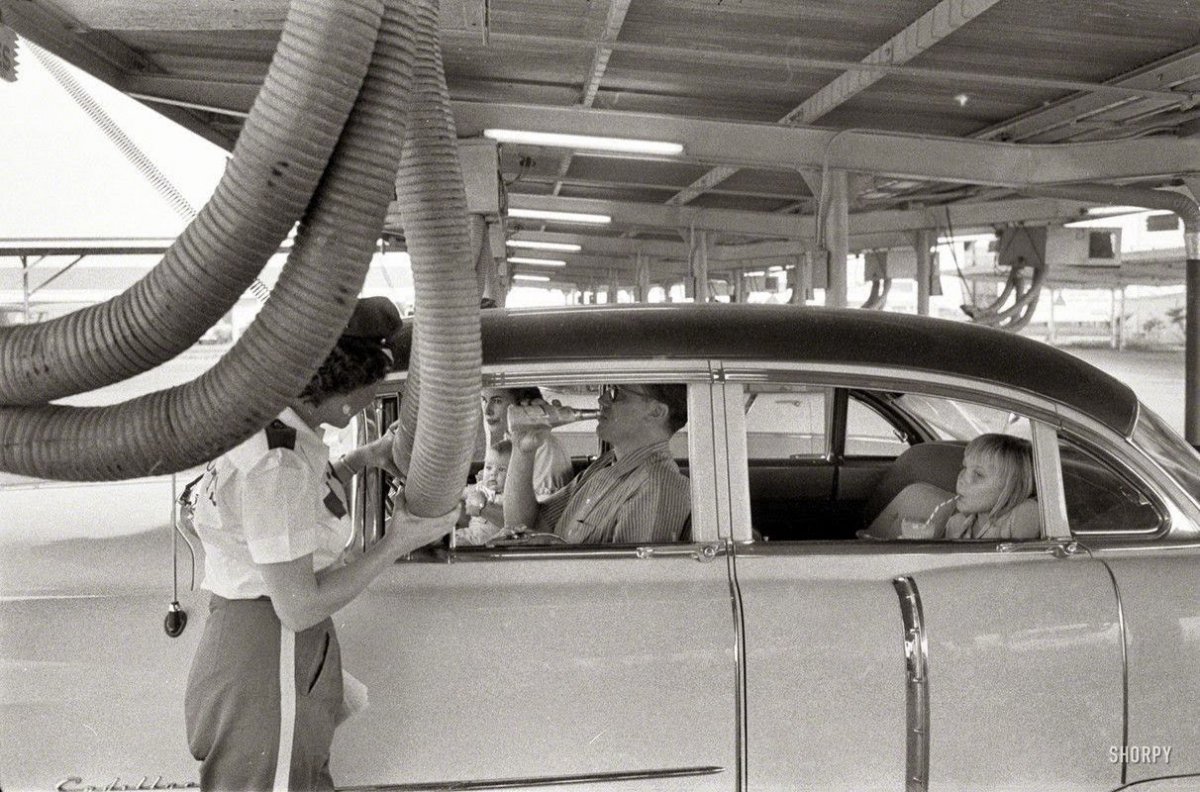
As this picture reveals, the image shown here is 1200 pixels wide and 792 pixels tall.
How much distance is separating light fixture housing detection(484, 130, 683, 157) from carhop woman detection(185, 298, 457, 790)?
19.1ft

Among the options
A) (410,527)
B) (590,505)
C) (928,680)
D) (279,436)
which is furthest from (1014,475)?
(279,436)

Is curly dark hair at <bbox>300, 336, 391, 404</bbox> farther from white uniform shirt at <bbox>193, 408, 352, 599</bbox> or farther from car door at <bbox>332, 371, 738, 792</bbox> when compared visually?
car door at <bbox>332, 371, 738, 792</bbox>

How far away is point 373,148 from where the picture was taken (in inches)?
52.7

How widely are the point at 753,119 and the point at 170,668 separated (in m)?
8.15

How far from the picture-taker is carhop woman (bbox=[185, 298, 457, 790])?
6.50ft

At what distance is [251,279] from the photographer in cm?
135

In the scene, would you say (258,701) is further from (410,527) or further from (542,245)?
(542,245)

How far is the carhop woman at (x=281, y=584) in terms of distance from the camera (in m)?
1.98

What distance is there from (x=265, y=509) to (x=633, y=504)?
1.23 meters

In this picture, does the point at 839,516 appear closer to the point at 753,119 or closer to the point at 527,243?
the point at 753,119

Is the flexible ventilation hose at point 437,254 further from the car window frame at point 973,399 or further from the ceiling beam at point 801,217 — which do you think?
the ceiling beam at point 801,217

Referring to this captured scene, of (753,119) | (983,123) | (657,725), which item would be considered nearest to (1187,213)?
(983,123)

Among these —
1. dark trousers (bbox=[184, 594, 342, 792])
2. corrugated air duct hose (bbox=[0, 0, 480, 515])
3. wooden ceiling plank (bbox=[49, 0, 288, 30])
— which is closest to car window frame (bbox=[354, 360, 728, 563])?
dark trousers (bbox=[184, 594, 342, 792])

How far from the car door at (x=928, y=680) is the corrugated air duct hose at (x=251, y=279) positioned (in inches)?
58.5
